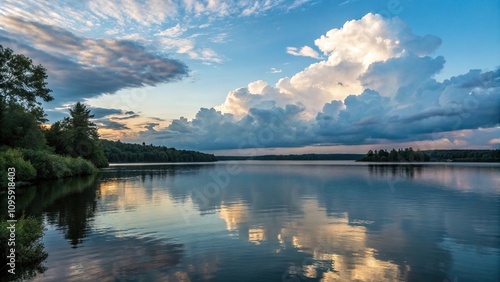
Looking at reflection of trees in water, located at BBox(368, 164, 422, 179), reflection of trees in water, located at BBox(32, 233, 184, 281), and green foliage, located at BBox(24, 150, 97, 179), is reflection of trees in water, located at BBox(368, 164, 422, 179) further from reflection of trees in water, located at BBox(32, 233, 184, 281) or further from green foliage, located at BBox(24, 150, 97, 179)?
green foliage, located at BBox(24, 150, 97, 179)

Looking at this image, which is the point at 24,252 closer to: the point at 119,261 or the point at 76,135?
the point at 119,261

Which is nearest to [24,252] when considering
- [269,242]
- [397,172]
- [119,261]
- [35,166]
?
[119,261]

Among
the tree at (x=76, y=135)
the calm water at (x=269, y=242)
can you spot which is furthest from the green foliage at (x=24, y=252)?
the tree at (x=76, y=135)

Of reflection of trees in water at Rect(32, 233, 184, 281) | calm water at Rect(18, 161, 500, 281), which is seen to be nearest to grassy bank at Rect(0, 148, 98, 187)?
calm water at Rect(18, 161, 500, 281)

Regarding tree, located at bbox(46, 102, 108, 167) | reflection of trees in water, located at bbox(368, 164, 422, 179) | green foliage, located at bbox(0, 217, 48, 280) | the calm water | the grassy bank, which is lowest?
reflection of trees in water, located at bbox(368, 164, 422, 179)

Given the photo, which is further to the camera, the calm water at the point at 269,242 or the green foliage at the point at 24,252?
the calm water at the point at 269,242

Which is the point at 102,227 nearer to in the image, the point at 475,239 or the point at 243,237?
the point at 243,237

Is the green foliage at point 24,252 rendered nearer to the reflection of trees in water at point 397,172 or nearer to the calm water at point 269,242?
the calm water at point 269,242

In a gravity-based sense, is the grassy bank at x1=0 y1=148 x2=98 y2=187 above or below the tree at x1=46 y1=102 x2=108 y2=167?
below

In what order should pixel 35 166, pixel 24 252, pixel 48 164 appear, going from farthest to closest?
pixel 48 164 → pixel 35 166 → pixel 24 252

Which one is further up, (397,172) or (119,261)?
(119,261)

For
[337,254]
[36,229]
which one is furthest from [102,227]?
[337,254]

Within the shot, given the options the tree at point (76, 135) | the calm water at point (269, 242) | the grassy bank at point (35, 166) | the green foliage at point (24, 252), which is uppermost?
the tree at point (76, 135)

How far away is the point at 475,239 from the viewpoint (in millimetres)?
22234
